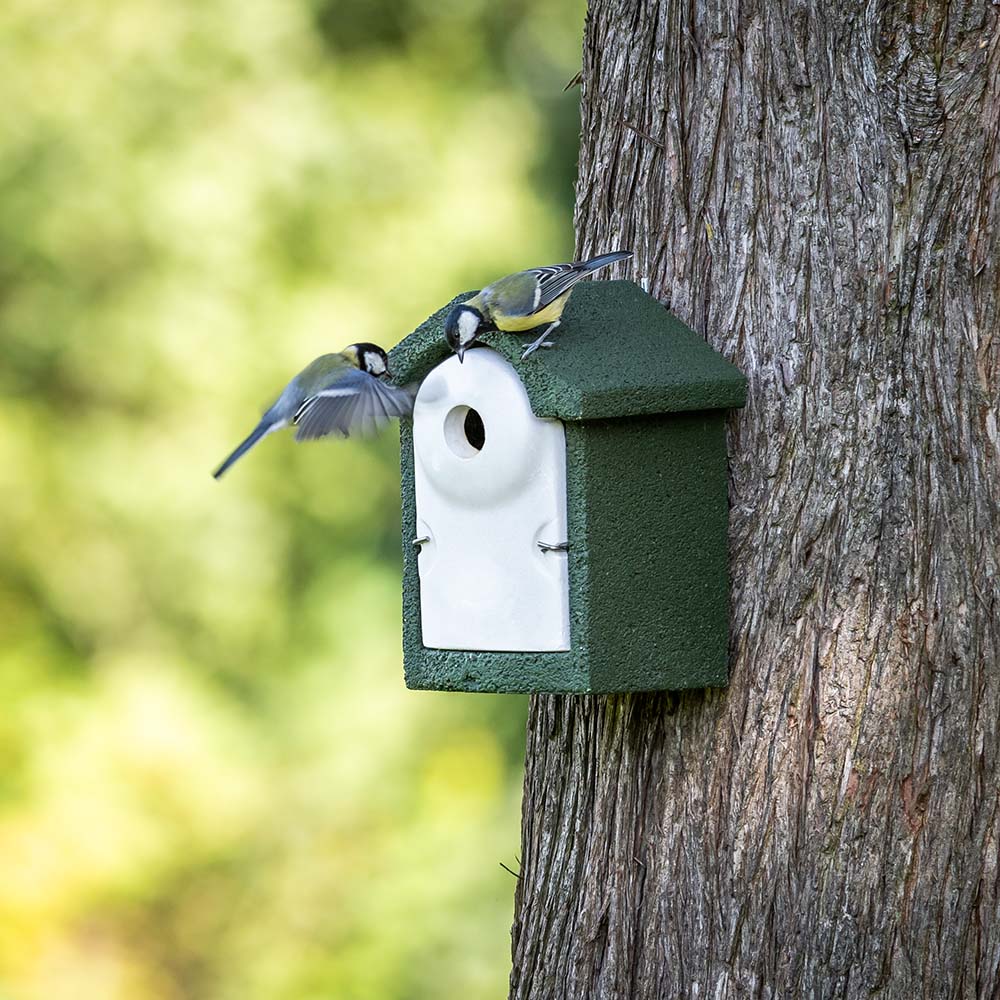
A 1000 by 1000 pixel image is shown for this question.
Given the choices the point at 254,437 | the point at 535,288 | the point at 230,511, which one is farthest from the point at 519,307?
the point at 230,511

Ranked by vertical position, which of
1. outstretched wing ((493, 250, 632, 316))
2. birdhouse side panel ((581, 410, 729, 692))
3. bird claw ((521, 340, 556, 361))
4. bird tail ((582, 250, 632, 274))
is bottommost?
birdhouse side panel ((581, 410, 729, 692))

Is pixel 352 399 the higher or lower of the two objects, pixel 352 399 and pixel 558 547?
the higher

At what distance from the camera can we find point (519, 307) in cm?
211

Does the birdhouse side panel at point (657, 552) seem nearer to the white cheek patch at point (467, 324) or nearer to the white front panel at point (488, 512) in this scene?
the white front panel at point (488, 512)

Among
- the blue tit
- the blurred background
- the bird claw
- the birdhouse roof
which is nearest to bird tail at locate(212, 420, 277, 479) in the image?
the blue tit

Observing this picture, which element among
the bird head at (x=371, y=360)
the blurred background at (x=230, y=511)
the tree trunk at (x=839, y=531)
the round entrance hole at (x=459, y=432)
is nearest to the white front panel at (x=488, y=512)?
the round entrance hole at (x=459, y=432)

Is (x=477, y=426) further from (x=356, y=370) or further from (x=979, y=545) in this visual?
(x=979, y=545)

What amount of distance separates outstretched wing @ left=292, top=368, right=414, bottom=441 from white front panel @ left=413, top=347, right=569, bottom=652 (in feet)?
0.13

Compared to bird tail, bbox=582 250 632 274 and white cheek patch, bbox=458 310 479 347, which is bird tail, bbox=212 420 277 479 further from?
bird tail, bbox=582 250 632 274

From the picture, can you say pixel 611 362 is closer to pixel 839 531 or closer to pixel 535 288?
pixel 535 288

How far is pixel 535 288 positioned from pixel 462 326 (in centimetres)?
14

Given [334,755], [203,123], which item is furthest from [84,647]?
[203,123]

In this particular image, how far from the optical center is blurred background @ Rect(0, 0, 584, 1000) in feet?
22.1

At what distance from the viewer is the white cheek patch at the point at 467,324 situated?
2.18 m
